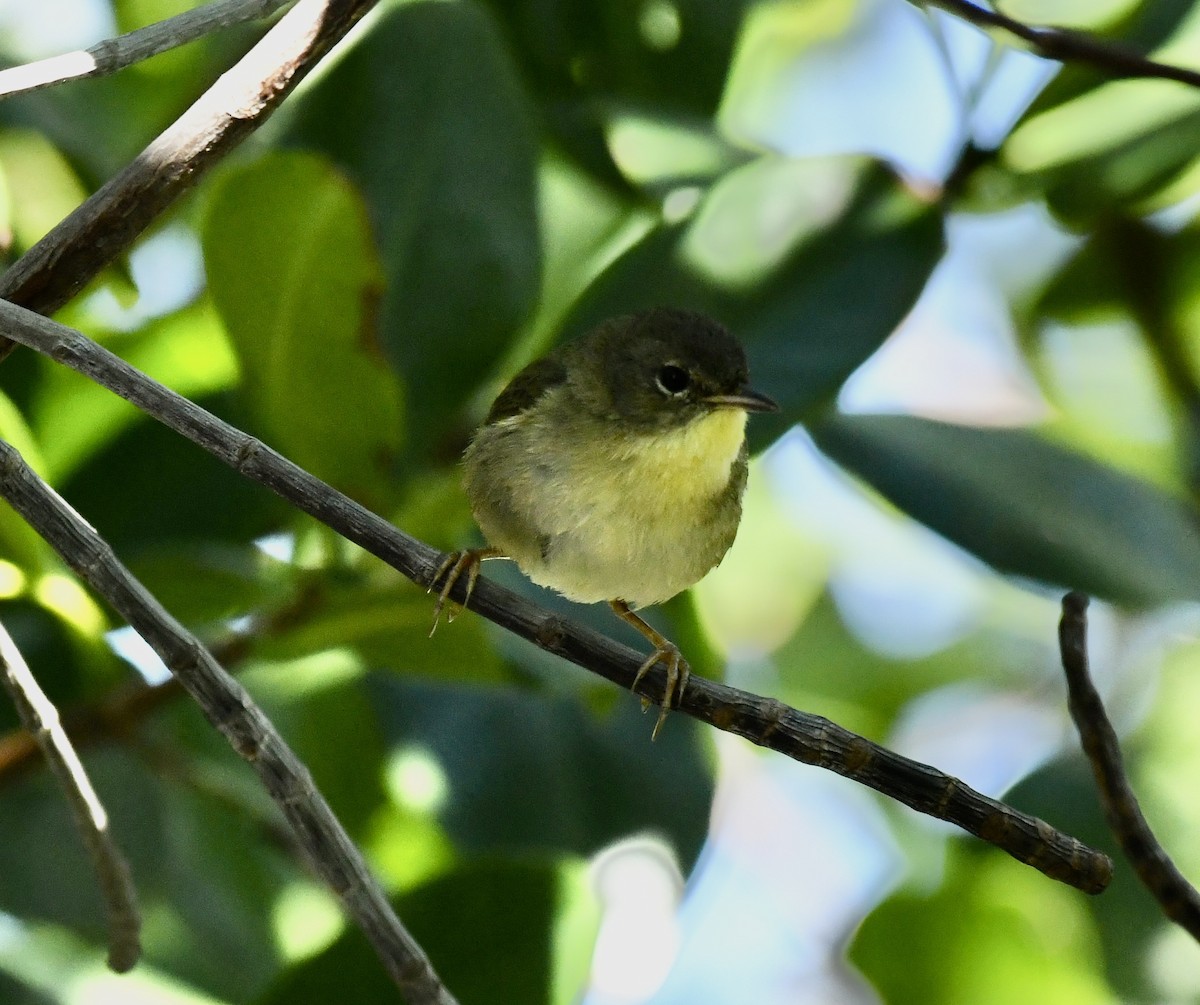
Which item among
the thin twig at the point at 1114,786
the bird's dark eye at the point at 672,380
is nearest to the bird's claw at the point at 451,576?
the bird's dark eye at the point at 672,380

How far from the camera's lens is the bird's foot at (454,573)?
1207mm

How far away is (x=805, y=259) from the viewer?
6.21ft

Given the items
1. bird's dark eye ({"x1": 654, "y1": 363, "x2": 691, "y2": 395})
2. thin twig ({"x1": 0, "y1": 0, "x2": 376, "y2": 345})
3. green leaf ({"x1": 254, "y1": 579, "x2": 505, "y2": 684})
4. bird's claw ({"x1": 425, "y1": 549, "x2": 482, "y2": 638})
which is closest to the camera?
thin twig ({"x1": 0, "y1": 0, "x2": 376, "y2": 345})

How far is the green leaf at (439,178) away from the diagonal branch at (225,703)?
33.2 inches

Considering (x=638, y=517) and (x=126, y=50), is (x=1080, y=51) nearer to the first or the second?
(x=638, y=517)

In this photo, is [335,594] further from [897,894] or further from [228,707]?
[897,894]

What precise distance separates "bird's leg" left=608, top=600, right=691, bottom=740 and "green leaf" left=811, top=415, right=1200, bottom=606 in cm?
33

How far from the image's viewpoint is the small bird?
1995 mm

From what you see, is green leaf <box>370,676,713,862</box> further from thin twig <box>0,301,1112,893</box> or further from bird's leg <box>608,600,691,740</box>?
thin twig <box>0,301,1112,893</box>

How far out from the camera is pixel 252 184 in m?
1.50

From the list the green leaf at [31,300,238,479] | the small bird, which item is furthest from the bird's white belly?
the green leaf at [31,300,238,479]

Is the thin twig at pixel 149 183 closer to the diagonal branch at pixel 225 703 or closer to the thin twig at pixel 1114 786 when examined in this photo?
the diagonal branch at pixel 225 703

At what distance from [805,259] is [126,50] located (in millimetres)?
1051

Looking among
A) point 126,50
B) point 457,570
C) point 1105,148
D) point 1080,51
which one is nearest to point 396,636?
point 457,570
